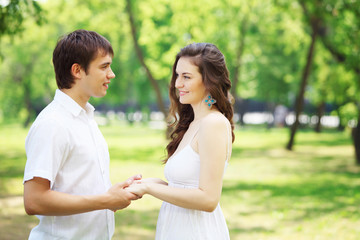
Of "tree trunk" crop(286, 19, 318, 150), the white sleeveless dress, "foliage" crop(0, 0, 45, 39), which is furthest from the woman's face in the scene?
"tree trunk" crop(286, 19, 318, 150)

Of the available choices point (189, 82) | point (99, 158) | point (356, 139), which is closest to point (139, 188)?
point (99, 158)

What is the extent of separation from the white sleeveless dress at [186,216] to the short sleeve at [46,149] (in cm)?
83

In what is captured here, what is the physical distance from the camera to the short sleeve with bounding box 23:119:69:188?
2490 millimetres

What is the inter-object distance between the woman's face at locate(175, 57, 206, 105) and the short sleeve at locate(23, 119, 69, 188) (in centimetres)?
94

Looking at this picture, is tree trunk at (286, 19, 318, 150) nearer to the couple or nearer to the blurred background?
the blurred background

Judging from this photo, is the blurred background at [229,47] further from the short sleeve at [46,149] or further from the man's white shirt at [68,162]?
the short sleeve at [46,149]

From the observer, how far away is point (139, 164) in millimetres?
17078

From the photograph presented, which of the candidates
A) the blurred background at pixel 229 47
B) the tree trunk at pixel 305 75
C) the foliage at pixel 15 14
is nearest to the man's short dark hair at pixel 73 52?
the blurred background at pixel 229 47

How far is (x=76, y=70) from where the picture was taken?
2.83 meters

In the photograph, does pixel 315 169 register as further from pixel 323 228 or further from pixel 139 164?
pixel 323 228

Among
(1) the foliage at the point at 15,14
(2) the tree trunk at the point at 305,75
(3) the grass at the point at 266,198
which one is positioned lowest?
(3) the grass at the point at 266,198

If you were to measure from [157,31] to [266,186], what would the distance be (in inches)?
619

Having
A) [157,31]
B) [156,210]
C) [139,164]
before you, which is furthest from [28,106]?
[156,210]

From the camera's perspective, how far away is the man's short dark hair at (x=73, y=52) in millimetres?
2781
